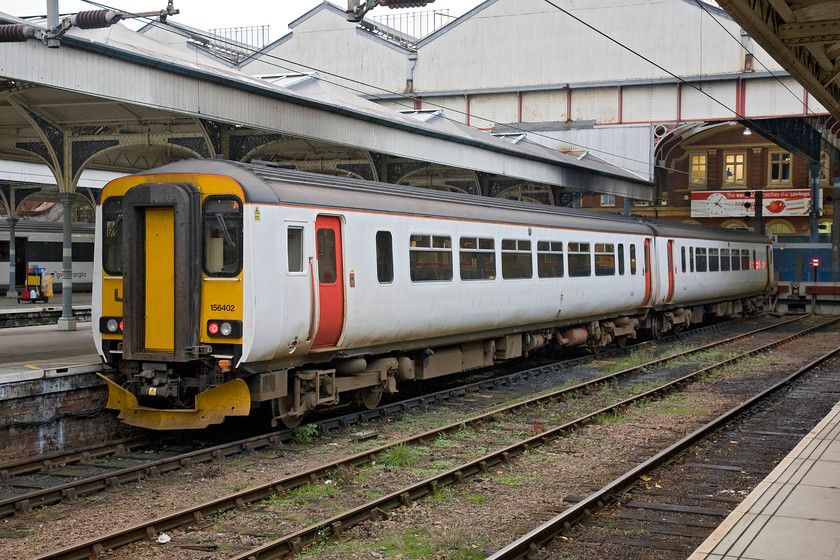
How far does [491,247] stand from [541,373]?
12.9ft

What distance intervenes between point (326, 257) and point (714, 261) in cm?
1858

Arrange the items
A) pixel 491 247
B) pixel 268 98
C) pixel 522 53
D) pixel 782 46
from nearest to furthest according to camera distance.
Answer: pixel 782 46
pixel 491 247
pixel 268 98
pixel 522 53

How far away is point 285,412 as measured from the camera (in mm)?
10953

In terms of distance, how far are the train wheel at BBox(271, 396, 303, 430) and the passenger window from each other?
1538 millimetres

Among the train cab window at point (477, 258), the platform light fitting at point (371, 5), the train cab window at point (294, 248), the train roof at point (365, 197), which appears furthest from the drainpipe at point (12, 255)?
the platform light fitting at point (371, 5)

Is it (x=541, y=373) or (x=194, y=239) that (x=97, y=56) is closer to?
(x=194, y=239)

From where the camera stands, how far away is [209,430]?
38.2 ft

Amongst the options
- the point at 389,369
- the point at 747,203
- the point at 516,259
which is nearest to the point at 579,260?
the point at 516,259

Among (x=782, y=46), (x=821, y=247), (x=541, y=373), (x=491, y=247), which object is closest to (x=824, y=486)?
(x=782, y=46)

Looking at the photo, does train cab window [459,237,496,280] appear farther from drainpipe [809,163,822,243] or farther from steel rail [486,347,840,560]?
drainpipe [809,163,822,243]

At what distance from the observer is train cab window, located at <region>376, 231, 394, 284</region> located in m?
11.9

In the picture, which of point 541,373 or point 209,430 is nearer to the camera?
point 209,430

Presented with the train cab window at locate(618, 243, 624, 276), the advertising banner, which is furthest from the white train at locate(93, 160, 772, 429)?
the advertising banner

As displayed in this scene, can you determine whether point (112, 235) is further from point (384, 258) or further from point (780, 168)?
point (780, 168)
